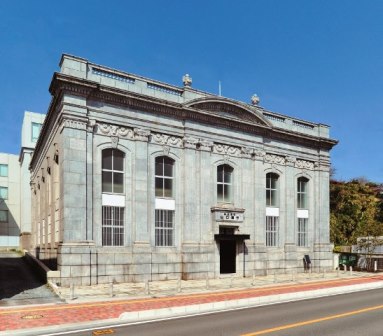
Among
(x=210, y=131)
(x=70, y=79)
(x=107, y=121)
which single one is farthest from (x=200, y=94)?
(x=70, y=79)

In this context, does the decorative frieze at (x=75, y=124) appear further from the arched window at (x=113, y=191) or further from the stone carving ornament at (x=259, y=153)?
the stone carving ornament at (x=259, y=153)

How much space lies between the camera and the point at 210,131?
2919cm

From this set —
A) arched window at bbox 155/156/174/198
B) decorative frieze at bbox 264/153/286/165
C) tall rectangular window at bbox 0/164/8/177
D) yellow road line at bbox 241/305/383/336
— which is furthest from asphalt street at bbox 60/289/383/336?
tall rectangular window at bbox 0/164/8/177

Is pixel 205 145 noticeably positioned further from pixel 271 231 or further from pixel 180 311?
pixel 180 311

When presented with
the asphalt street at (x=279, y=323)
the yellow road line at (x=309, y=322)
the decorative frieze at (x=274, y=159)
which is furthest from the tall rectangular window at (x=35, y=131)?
the yellow road line at (x=309, y=322)

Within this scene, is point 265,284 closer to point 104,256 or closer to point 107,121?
point 104,256

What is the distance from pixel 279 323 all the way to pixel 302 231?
22149 mm

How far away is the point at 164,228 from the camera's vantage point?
26.7m

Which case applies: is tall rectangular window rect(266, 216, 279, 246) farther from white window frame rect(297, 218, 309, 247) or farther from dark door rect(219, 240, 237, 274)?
dark door rect(219, 240, 237, 274)

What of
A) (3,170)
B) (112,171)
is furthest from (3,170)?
(112,171)

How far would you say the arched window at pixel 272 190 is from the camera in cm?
3259

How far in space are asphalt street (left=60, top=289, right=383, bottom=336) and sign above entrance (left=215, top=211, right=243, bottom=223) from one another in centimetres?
1123

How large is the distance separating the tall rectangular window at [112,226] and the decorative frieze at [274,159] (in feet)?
43.5

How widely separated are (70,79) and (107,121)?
3.41m
